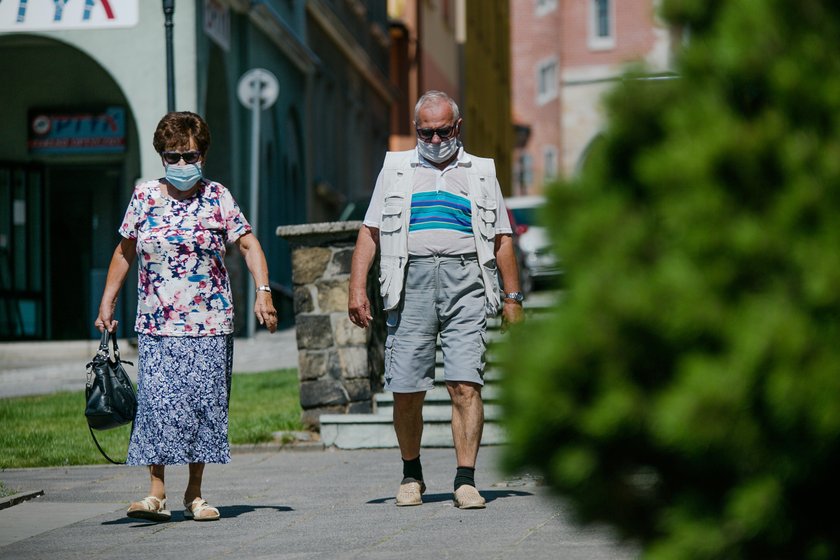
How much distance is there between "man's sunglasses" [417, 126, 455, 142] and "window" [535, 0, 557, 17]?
256ft

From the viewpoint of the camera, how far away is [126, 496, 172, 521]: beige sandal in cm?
724

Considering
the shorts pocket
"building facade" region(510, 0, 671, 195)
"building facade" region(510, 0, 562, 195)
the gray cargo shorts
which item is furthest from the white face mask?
"building facade" region(510, 0, 562, 195)

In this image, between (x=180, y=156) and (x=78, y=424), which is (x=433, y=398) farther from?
(x=180, y=156)

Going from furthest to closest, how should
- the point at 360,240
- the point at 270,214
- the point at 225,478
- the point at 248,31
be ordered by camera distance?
1. the point at 270,214
2. the point at 248,31
3. the point at 225,478
4. the point at 360,240

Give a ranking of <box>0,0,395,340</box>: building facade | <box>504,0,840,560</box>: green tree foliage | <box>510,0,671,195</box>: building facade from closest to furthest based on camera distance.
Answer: <box>504,0,840,560</box>: green tree foliage
<box>0,0,395,340</box>: building facade
<box>510,0,671,195</box>: building facade

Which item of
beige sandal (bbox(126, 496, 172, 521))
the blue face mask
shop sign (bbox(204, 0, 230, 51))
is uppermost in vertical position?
shop sign (bbox(204, 0, 230, 51))

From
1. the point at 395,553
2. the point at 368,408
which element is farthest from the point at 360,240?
the point at 368,408

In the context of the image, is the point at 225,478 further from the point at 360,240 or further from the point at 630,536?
the point at 630,536

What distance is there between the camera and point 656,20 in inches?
115

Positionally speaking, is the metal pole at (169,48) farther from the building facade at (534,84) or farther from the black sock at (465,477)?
the building facade at (534,84)

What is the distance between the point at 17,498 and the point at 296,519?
1.68m

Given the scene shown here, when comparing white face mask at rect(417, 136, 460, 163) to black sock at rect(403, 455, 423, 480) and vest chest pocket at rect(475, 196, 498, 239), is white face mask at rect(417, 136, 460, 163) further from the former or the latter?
black sock at rect(403, 455, 423, 480)

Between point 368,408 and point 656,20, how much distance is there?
8.49 meters

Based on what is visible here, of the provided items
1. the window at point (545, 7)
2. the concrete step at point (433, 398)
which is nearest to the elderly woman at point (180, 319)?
the concrete step at point (433, 398)
